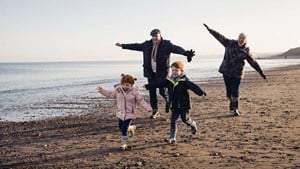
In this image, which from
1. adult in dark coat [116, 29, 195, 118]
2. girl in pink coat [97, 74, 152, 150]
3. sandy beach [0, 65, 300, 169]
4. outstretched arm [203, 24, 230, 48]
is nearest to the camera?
sandy beach [0, 65, 300, 169]

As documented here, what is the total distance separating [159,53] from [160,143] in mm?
2841

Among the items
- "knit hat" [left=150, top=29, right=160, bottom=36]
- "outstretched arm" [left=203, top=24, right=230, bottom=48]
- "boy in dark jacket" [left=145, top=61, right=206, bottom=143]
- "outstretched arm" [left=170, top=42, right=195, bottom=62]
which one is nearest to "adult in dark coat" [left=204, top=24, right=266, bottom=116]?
"outstretched arm" [left=203, top=24, right=230, bottom=48]

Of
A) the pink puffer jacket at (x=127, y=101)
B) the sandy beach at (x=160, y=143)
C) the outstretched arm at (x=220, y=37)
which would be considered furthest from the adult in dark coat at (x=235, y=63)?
the pink puffer jacket at (x=127, y=101)

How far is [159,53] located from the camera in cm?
928

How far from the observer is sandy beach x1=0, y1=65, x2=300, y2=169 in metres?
5.86

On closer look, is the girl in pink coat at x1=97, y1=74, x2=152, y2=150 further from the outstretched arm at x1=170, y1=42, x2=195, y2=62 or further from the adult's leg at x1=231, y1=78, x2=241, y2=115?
the adult's leg at x1=231, y1=78, x2=241, y2=115

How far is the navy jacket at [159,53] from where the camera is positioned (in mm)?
9242

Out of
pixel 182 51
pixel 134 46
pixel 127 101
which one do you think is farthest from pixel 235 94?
pixel 127 101

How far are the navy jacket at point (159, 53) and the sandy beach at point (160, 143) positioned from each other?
1161 millimetres

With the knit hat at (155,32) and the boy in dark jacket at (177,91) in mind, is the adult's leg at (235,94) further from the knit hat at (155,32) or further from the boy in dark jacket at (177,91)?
the boy in dark jacket at (177,91)

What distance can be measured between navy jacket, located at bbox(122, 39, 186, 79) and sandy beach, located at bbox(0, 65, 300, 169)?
1161mm

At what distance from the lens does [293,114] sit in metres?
9.65

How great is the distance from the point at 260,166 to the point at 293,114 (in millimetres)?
4649

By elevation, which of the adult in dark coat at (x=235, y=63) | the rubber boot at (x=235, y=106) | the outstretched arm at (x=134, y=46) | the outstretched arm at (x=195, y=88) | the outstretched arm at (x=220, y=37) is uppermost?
the outstretched arm at (x=220, y=37)
